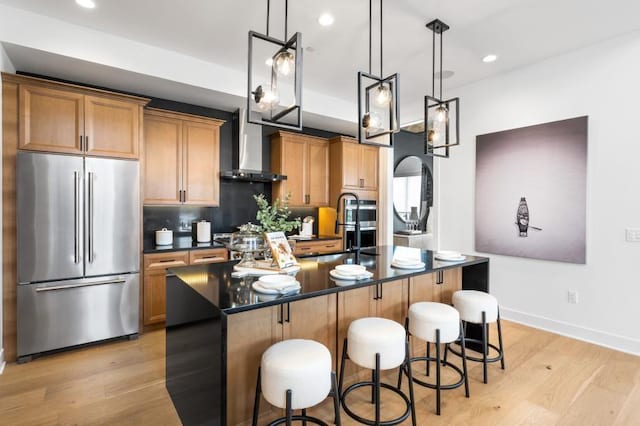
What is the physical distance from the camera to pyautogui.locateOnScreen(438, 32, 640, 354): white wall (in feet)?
10.3

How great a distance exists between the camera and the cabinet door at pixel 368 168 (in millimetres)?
5352

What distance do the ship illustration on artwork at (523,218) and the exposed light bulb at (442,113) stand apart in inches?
68.7

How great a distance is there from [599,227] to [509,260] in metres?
0.99

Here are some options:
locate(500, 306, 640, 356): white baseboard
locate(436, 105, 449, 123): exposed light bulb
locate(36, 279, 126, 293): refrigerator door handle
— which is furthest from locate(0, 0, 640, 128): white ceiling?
locate(500, 306, 640, 356): white baseboard

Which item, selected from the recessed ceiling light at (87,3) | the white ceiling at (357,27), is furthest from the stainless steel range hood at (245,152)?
the recessed ceiling light at (87,3)

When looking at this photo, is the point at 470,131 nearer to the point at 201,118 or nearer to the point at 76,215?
the point at 201,118

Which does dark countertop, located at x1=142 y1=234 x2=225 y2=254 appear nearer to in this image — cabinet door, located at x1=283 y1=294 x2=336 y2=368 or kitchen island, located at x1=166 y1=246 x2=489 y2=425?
kitchen island, located at x1=166 y1=246 x2=489 y2=425

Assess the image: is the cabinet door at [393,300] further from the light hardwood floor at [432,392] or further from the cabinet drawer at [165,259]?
the cabinet drawer at [165,259]

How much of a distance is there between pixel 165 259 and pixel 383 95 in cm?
287

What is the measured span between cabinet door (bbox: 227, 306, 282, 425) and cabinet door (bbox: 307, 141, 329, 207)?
10.9ft

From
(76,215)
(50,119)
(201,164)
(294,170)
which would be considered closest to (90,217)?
(76,215)

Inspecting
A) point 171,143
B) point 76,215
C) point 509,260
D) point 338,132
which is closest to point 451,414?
point 509,260

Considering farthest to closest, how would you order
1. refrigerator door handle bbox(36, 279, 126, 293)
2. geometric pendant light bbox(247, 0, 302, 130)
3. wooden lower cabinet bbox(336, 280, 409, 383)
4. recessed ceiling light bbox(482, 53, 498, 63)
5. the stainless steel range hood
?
the stainless steel range hood < recessed ceiling light bbox(482, 53, 498, 63) < refrigerator door handle bbox(36, 279, 126, 293) < wooden lower cabinet bbox(336, 280, 409, 383) < geometric pendant light bbox(247, 0, 302, 130)

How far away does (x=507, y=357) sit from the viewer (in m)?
2.96
